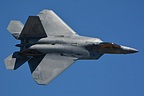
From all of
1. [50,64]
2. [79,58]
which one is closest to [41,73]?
[50,64]

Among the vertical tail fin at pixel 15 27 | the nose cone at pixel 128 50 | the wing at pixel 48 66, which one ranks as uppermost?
the vertical tail fin at pixel 15 27

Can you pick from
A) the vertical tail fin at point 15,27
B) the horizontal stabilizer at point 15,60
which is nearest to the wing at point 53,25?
the vertical tail fin at point 15,27

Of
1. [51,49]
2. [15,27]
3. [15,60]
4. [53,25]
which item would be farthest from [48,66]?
[15,27]

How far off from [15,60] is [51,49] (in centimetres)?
341

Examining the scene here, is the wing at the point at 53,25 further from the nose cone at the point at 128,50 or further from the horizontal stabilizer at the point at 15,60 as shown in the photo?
the nose cone at the point at 128,50

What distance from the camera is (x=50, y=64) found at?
31.0 metres

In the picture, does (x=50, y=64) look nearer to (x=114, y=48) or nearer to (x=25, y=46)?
(x=25, y=46)

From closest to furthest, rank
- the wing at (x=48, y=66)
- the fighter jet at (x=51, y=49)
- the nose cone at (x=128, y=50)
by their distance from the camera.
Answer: the wing at (x=48, y=66) < the fighter jet at (x=51, y=49) < the nose cone at (x=128, y=50)

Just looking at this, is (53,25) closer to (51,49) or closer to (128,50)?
(51,49)

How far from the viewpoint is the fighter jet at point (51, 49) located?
30.7m

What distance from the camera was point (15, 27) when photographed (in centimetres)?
3406

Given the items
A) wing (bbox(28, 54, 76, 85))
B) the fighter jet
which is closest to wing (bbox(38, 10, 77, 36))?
the fighter jet

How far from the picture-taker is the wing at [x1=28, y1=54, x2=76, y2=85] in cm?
2970

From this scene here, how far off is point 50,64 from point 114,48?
18.1 feet
